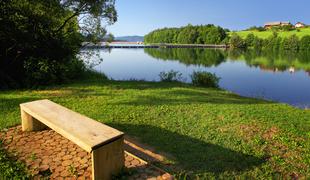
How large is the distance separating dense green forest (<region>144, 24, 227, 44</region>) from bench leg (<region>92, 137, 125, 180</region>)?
9002 cm

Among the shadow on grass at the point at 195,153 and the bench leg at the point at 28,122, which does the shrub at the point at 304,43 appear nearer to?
the shadow on grass at the point at 195,153

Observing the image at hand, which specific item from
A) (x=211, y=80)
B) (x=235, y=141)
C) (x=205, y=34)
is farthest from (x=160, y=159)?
(x=205, y=34)

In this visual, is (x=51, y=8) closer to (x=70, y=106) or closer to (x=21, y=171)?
(x=70, y=106)

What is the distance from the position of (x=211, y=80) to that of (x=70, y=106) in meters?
8.33

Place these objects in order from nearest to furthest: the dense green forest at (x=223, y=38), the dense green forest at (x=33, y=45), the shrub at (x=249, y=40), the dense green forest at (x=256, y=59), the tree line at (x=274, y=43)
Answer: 1. the dense green forest at (x=33, y=45)
2. the dense green forest at (x=256, y=59)
3. the tree line at (x=274, y=43)
4. the dense green forest at (x=223, y=38)
5. the shrub at (x=249, y=40)

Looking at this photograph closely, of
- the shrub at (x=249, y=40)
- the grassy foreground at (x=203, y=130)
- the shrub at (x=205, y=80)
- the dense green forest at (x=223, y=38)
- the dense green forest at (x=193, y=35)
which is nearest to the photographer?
the grassy foreground at (x=203, y=130)

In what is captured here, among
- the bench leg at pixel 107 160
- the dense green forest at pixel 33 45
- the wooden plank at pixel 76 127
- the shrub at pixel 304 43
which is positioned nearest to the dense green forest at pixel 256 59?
the shrub at pixel 304 43

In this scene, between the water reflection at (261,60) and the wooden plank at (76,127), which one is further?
the water reflection at (261,60)

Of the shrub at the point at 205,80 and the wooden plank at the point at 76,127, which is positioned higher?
the wooden plank at the point at 76,127

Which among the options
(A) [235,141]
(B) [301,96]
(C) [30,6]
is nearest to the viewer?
(A) [235,141]

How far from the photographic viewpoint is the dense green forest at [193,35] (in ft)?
301

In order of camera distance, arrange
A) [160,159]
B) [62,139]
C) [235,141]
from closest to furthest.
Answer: [160,159] → [62,139] → [235,141]

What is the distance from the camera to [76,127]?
10.8 ft

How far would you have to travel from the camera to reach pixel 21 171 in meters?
3.33
